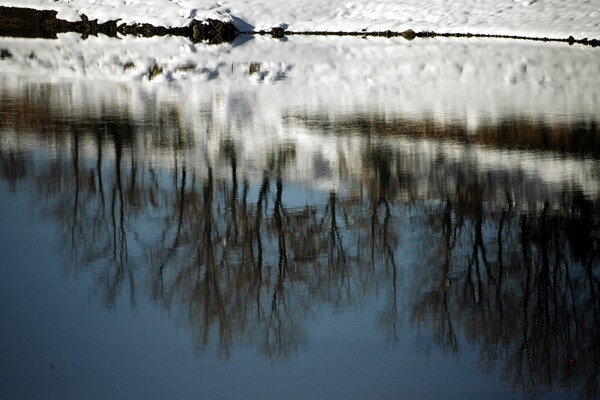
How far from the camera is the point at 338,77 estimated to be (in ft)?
86.0

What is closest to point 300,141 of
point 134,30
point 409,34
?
point 409,34

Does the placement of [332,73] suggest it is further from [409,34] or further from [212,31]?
[212,31]

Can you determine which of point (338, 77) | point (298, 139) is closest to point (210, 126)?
point (298, 139)

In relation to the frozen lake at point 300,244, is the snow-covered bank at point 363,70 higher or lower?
higher

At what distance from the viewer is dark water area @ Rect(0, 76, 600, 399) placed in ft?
25.5

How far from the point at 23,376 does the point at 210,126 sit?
11.4 meters

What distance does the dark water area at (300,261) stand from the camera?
7.78 m

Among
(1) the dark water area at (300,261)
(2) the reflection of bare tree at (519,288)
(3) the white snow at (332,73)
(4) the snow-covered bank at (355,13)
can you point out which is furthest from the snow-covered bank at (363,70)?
(2) the reflection of bare tree at (519,288)

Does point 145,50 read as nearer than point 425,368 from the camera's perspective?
No

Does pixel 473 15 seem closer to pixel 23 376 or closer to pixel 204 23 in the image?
pixel 204 23

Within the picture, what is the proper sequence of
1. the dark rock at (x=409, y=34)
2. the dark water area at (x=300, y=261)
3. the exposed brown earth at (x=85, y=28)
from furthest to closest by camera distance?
the exposed brown earth at (x=85, y=28) → the dark rock at (x=409, y=34) → the dark water area at (x=300, y=261)

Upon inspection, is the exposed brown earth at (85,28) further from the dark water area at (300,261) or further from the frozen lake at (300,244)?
→ the dark water area at (300,261)

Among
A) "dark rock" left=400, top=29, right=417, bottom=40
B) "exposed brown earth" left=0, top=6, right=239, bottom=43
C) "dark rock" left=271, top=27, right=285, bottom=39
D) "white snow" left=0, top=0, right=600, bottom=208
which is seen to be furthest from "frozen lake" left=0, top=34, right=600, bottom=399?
"dark rock" left=271, top=27, right=285, bottom=39

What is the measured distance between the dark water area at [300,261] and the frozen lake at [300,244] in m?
0.03
